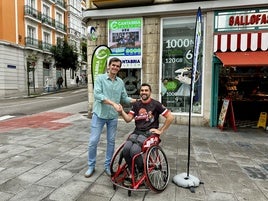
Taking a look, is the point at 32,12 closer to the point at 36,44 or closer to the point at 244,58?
the point at 36,44

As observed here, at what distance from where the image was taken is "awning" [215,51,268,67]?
23.8 ft

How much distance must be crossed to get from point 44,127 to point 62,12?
33.3 metres

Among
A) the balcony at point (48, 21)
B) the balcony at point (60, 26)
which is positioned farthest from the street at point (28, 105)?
the balcony at point (60, 26)

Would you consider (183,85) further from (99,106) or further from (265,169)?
(99,106)

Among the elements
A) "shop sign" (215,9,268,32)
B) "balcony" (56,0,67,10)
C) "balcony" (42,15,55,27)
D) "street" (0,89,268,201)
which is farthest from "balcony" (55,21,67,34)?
"shop sign" (215,9,268,32)

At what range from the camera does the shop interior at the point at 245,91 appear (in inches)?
374

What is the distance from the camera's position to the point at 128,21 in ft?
30.3

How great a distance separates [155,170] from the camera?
3.72m

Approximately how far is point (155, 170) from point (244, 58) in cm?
545

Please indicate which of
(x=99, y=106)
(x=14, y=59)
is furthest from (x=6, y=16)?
(x=99, y=106)

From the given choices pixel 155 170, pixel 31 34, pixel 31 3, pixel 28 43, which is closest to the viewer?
pixel 155 170

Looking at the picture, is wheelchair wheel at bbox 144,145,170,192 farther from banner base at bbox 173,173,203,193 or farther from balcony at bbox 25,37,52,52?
balcony at bbox 25,37,52,52

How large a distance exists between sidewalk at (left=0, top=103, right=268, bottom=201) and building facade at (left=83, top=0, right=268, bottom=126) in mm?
1383

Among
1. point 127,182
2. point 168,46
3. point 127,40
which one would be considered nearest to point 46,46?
point 127,40
